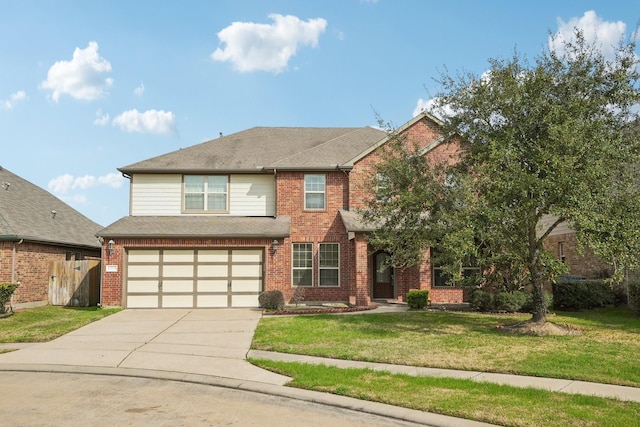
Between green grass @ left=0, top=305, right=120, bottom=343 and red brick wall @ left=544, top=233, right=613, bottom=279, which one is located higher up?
red brick wall @ left=544, top=233, right=613, bottom=279

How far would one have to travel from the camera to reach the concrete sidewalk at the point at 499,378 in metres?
8.09

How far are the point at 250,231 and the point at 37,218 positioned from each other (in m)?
10.7

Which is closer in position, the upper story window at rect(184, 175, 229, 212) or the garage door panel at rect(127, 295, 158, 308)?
the garage door panel at rect(127, 295, 158, 308)

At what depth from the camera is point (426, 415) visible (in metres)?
6.99

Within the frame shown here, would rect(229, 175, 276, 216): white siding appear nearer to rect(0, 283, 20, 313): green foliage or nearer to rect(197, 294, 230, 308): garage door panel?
rect(197, 294, 230, 308): garage door panel

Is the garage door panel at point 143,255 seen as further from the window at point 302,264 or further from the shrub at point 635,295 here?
the shrub at point 635,295

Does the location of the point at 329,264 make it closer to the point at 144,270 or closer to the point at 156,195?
the point at 144,270

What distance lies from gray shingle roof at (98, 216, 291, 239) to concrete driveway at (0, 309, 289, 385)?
3.79 metres

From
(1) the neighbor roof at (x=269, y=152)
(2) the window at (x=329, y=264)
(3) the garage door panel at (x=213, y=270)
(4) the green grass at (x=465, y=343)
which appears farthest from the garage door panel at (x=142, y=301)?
(2) the window at (x=329, y=264)

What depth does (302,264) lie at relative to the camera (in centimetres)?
2241

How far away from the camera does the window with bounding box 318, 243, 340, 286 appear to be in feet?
73.5

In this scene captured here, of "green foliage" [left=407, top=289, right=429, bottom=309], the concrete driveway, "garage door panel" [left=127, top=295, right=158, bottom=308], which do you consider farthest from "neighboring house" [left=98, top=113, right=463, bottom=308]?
the concrete driveway

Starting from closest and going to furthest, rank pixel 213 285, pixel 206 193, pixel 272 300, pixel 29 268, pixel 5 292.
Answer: pixel 5 292
pixel 272 300
pixel 213 285
pixel 29 268
pixel 206 193

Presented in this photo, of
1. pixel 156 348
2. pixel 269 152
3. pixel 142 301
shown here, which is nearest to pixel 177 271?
pixel 142 301
